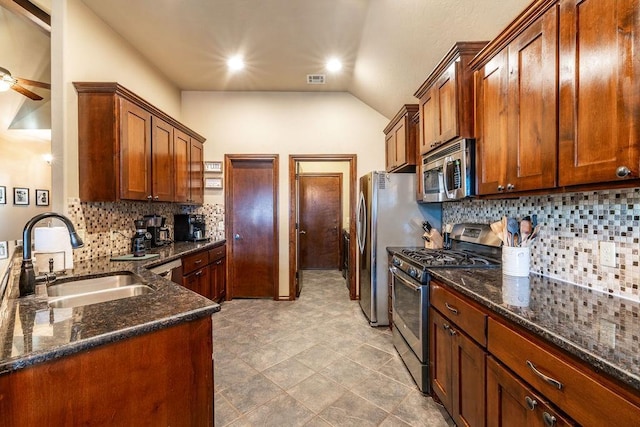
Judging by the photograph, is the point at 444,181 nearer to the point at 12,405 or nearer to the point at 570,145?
the point at 570,145

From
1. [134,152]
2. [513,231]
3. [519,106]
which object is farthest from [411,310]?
[134,152]

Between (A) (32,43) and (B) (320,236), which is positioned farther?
(B) (320,236)

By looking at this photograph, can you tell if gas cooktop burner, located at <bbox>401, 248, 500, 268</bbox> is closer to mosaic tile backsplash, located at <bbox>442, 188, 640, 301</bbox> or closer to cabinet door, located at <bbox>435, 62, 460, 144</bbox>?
mosaic tile backsplash, located at <bbox>442, 188, 640, 301</bbox>

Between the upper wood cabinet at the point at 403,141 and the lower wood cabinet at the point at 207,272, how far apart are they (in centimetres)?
251

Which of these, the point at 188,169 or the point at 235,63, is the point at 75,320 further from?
the point at 235,63

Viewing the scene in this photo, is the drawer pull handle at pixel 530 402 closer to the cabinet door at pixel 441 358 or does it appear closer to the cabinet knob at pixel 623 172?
the cabinet door at pixel 441 358

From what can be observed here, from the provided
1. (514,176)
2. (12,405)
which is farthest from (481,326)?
(12,405)

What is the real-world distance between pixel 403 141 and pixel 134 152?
8.77 feet

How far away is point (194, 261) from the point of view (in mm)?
3033

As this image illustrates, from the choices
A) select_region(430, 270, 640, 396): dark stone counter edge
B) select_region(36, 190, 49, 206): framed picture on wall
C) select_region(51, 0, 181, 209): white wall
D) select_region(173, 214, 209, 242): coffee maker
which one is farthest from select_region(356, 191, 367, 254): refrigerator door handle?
select_region(36, 190, 49, 206): framed picture on wall

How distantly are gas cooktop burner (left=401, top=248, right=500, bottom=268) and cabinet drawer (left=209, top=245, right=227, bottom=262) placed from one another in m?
2.34

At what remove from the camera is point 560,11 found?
120 cm

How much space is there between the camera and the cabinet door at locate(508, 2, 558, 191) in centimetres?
125

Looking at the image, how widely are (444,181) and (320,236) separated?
4329mm
